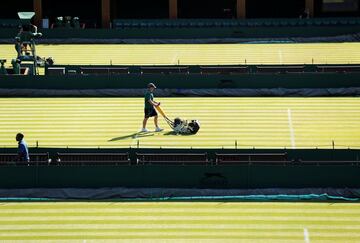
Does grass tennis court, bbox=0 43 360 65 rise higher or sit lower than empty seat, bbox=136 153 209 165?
higher

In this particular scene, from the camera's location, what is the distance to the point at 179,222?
1870 centimetres

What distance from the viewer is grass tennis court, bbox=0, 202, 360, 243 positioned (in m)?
17.9

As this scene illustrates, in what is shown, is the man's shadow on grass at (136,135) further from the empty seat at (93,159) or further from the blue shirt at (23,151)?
the blue shirt at (23,151)

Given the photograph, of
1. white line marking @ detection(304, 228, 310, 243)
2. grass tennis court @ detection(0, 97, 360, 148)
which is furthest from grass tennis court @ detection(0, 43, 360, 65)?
white line marking @ detection(304, 228, 310, 243)

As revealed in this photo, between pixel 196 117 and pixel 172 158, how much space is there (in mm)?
A: 7042

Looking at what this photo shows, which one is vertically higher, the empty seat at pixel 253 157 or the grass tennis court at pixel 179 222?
the empty seat at pixel 253 157

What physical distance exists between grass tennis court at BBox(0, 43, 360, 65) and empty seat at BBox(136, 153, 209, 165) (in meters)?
14.4

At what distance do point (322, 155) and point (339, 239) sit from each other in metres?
3.33

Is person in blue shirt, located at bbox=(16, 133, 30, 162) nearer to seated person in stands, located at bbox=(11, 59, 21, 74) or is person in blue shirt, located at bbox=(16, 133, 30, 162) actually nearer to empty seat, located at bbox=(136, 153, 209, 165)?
empty seat, located at bbox=(136, 153, 209, 165)

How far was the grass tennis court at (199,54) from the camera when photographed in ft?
116

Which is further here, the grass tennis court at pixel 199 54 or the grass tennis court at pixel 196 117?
the grass tennis court at pixel 199 54

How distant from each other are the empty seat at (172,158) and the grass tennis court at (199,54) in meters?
14.4

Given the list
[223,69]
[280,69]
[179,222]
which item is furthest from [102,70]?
[179,222]

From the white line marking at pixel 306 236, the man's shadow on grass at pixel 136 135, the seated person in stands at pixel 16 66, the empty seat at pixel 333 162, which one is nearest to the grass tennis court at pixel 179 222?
the white line marking at pixel 306 236
